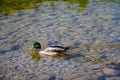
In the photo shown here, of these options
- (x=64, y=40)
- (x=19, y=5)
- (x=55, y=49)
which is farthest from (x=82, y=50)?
(x=19, y=5)

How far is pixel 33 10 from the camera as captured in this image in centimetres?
2033

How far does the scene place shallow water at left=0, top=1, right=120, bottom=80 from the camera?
11.2 meters

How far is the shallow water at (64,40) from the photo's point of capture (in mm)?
11195

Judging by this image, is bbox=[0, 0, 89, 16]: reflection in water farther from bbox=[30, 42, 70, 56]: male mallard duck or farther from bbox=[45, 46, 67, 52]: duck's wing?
bbox=[45, 46, 67, 52]: duck's wing

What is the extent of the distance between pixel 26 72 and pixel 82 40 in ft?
13.2

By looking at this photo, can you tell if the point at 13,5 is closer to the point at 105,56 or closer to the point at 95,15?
the point at 95,15

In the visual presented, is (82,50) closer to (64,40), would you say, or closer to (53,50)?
(53,50)

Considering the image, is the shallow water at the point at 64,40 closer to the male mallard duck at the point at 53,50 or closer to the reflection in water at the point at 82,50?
the reflection in water at the point at 82,50

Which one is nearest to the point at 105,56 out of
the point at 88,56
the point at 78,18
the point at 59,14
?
the point at 88,56

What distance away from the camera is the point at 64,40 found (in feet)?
47.6

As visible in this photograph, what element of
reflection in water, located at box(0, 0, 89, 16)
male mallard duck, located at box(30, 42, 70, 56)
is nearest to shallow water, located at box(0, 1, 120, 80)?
male mallard duck, located at box(30, 42, 70, 56)

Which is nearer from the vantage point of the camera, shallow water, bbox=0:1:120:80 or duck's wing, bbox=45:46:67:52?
shallow water, bbox=0:1:120:80

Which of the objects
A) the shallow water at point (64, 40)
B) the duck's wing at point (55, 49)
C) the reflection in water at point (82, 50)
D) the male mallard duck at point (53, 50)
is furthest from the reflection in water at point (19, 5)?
the duck's wing at point (55, 49)

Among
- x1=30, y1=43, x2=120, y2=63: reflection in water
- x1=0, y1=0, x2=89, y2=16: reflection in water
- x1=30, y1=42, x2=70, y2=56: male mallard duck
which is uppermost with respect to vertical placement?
x1=0, y1=0, x2=89, y2=16: reflection in water
